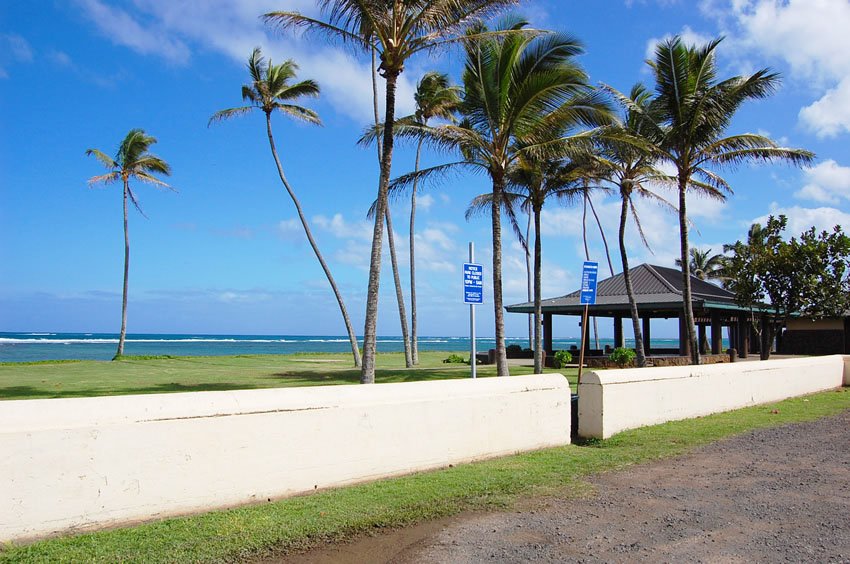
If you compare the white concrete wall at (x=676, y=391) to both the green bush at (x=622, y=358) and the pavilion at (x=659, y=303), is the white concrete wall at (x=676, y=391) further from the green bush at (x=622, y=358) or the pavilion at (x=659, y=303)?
the pavilion at (x=659, y=303)

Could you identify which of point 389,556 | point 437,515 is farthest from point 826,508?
point 389,556

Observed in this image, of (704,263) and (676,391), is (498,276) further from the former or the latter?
(704,263)

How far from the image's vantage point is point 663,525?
5203mm

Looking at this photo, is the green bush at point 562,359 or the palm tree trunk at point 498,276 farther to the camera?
the green bush at point 562,359

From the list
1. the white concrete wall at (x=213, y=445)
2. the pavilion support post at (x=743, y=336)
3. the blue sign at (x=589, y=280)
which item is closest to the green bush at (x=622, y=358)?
the pavilion support post at (x=743, y=336)

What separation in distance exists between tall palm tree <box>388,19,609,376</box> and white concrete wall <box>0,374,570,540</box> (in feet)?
31.2

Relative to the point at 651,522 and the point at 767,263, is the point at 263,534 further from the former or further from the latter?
the point at 767,263

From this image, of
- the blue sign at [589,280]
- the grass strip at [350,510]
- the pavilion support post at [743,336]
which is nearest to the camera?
the grass strip at [350,510]

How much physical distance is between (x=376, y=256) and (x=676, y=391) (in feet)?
19.9

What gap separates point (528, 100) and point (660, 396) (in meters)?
8.03

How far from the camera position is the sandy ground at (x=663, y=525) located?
455 cm

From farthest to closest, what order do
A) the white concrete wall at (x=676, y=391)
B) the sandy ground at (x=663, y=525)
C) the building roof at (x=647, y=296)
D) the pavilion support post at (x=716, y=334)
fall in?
the pavilion support post at (x=716, y=334)
the building roof at (x=647, y=296)
the white concrete wall at (x=676, y=391)
the sandy ground at (x=663, y=525)

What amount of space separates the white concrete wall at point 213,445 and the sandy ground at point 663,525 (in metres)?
1.21

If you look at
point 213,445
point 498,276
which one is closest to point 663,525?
point 213,445
